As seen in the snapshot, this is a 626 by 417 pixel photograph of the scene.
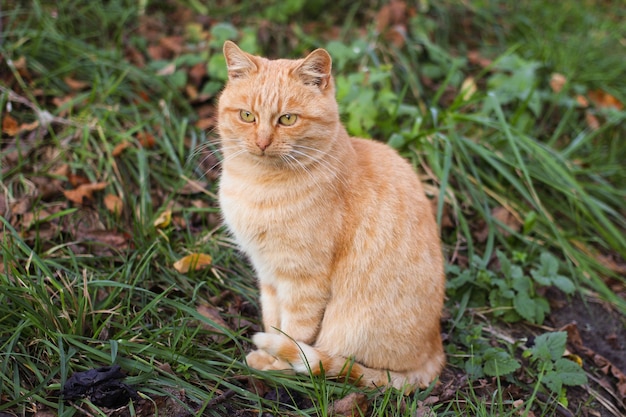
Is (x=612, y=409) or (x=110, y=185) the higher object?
(x=110, y=185)

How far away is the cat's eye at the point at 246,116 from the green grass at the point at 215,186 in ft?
3.00

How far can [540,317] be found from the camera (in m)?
3.32

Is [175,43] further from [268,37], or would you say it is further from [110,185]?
[110,185]

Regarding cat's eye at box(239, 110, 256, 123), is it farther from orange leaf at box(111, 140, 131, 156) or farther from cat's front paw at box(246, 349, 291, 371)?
orange leaf at box(111, 140, 131, 156)

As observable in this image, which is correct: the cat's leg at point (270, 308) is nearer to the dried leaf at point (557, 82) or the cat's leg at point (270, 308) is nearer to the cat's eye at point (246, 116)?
the cat's eye at point (246, 116)

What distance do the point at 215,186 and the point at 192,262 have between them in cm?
77

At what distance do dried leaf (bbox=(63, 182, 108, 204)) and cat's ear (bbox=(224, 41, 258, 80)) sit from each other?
1285 millimetres

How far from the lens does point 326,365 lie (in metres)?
2.64

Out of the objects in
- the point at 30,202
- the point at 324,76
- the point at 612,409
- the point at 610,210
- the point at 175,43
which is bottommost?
the point at 612,409

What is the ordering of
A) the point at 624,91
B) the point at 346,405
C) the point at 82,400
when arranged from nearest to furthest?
1. the point at 82,400
2. the point at 346,405
3. the point at 624,91

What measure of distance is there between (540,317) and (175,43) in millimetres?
3336

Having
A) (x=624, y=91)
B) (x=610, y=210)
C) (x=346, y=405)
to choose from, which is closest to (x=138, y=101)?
(x=346, y=405)

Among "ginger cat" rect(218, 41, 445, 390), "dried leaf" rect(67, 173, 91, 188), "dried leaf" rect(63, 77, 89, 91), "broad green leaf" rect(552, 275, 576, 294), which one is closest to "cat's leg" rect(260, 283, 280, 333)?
"ginger cat" rect(218, 41, 445, 390)

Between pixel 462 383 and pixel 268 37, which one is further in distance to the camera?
pixel 268 37
